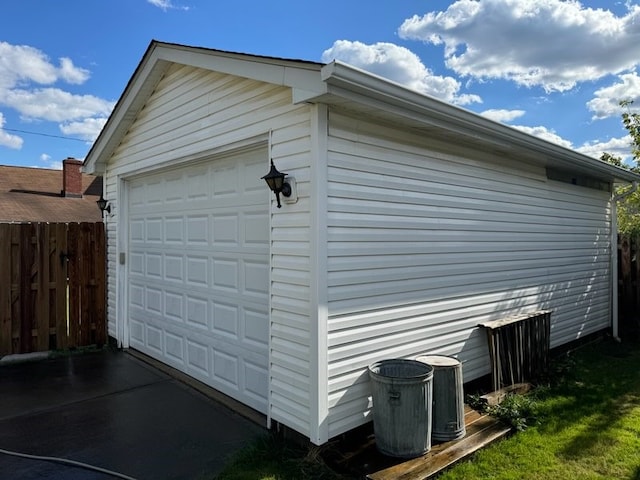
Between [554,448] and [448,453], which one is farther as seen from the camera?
[554,448]

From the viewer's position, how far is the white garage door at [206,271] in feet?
13.4

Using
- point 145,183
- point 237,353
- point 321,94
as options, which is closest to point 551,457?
point 237,353

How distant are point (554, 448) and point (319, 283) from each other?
2.36m

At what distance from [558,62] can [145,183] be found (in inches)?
401

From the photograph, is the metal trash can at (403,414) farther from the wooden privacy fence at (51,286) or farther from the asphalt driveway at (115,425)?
the wooden privacy fence at (51,286)

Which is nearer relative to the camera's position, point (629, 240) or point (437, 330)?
point (437, 330)

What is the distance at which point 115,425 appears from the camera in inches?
149

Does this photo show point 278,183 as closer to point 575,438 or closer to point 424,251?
point 424,251

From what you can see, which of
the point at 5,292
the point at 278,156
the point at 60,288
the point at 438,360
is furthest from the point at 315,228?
the point at 5,292

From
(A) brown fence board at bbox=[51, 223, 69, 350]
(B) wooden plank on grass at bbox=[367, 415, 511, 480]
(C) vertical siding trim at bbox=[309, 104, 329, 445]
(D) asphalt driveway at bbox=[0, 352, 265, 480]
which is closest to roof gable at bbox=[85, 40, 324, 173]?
(C) vertical siding trim at bbox=[309, 104, 329, 445]

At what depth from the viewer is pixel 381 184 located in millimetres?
3652

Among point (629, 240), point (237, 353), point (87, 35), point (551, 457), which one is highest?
point (87, 35)

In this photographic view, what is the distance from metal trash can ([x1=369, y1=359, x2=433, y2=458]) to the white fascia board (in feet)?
6.75

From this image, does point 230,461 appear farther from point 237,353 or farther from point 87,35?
point 87,35
